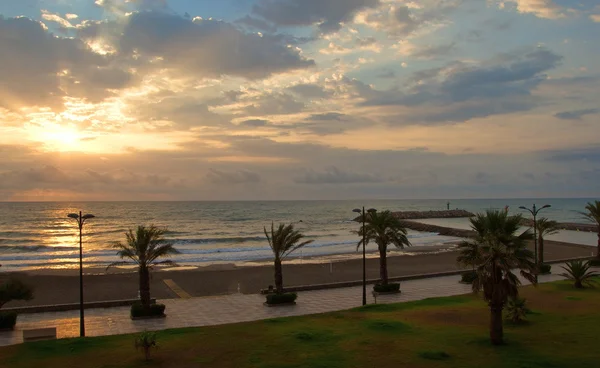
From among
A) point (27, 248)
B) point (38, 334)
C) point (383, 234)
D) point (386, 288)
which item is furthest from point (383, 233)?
point (27, 248)

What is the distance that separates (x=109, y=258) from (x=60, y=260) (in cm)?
668

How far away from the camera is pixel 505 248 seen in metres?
19.2

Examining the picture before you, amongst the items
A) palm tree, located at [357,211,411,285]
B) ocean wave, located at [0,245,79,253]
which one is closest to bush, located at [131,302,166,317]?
palm tree, located at [357,211,411,285]

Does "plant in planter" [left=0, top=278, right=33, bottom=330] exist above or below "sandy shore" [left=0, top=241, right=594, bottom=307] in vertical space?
above

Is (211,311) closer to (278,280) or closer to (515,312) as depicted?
(278,280)

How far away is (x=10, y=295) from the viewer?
86.8 feet

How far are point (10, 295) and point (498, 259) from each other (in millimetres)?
25351

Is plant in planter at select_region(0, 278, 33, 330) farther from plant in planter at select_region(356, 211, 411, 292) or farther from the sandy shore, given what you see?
plant in planter at select_region(356, 211, 411, 292)

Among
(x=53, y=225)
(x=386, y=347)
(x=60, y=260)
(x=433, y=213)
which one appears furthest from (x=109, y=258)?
(x=433, y=213)

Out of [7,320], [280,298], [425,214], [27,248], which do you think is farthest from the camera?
[425,214]

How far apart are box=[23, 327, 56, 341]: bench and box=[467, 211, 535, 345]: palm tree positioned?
63.7ft

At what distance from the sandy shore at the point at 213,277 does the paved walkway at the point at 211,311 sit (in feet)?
19.0

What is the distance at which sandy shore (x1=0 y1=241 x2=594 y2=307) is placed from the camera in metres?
39.2

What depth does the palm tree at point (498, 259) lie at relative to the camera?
1927cm
